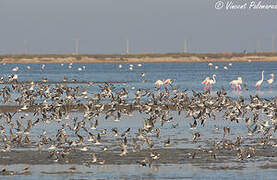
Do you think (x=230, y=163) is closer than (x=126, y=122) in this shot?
Yes

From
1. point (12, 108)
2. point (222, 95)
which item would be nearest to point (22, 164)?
point (222, 95)

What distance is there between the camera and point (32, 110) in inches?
1542

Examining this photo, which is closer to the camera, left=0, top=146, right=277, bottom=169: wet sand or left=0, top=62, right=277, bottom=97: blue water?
left=0, top=146, right=277, bottom=169: wet sand

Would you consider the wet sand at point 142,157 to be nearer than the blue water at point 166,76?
Yes

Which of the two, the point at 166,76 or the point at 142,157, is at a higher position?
the point at 142,157

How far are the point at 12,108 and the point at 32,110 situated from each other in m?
1.68

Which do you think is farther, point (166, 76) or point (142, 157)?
point (166, 76)

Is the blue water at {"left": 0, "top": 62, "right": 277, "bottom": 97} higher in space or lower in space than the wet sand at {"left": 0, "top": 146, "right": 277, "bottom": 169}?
lower

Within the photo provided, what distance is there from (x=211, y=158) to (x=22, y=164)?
551 cm

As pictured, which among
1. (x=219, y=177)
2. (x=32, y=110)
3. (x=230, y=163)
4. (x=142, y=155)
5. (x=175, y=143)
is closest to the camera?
(x=219, y=177)

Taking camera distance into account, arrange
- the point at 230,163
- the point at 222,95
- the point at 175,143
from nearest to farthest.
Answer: the point at 230,163, the point at 175,143, the point at 222,95

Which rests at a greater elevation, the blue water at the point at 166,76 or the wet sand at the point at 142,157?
the wet sand at the point at 142,157

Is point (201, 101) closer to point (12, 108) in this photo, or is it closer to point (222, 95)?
point (222, 95)

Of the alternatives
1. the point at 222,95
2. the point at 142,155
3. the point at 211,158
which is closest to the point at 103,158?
the point at 142,155
